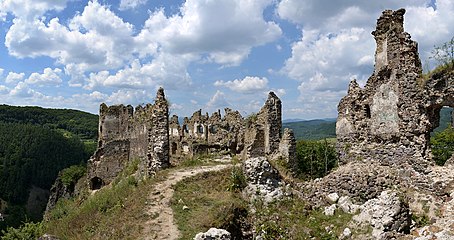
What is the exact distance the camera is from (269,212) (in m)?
12.7

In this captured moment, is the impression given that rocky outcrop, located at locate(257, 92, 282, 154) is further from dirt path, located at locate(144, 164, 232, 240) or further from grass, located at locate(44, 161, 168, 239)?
grass, located at locate(44, 161, 168, 239)

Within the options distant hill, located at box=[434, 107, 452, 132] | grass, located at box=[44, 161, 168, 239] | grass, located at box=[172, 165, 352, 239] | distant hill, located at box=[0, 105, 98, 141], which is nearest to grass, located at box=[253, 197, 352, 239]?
grass, located at box=[172, 165, 352, 239]

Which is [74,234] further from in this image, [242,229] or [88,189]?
[88,189]

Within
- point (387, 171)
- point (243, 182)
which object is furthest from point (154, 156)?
point (387, 171)

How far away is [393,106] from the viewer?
43.5 feet

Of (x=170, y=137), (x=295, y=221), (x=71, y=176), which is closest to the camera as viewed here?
(x=295, y=221)

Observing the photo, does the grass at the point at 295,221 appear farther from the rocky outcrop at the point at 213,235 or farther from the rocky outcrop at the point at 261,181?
the rocky outcrop at the point at 213,235

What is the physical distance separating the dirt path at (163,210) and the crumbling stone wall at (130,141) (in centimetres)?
239

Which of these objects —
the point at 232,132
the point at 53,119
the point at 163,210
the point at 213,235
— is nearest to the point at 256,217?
the point at 213,235

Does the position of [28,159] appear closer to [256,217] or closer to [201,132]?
[201,132]

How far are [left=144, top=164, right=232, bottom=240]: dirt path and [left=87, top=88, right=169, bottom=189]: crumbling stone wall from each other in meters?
2.39

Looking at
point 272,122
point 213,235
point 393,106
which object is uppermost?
point 393,106

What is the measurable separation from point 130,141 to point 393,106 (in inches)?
1163

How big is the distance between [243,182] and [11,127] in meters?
121
